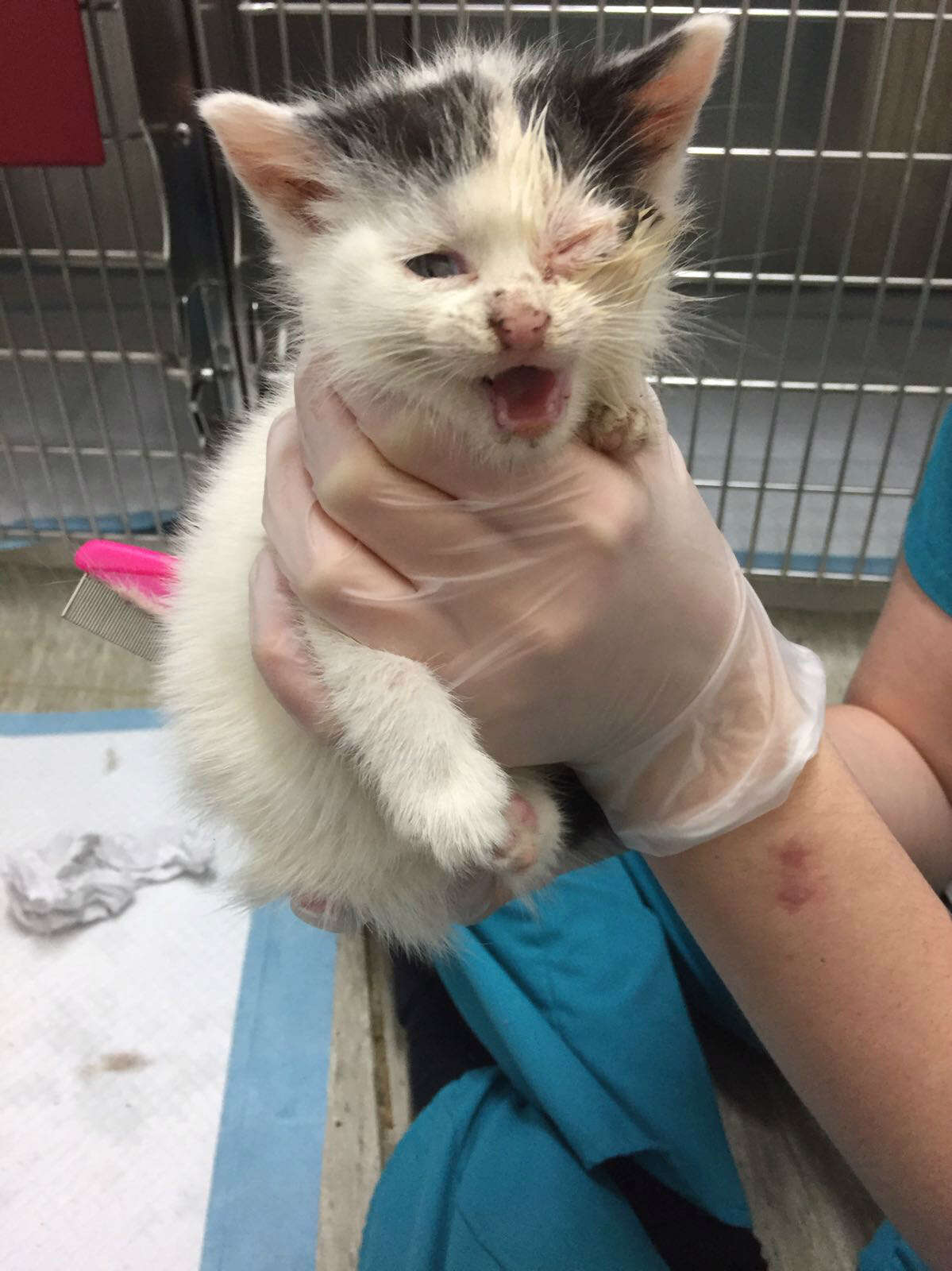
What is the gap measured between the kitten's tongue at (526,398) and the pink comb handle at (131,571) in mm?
658

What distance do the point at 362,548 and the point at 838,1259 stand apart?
3.70 ft

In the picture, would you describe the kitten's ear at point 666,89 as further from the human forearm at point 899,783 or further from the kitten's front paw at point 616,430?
the human forearm at point 899,783

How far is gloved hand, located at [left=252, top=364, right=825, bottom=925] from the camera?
2.65 feet

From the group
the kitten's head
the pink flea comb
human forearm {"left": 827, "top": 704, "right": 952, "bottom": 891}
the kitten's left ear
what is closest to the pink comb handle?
the pink flea comb

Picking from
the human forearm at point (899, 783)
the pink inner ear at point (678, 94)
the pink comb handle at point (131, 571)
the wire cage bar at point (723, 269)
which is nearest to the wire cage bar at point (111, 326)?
the wire cage bar at point (723, 269)

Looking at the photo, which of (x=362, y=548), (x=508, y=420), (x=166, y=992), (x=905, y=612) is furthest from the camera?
(x=166, y=992)

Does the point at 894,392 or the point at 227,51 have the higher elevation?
the point at 227,51

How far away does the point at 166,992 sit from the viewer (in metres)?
1.47

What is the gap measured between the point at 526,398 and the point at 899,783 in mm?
877

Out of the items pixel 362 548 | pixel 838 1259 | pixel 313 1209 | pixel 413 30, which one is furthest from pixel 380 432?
pixel 838 1259

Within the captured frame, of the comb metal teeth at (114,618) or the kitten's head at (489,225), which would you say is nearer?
the kitten's head at (489,225)

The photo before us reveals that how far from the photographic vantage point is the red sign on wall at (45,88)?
1215 millimetres

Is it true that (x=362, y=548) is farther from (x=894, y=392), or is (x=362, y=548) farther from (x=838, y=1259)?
(x=894, y=392)

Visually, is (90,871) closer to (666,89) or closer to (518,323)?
(518,323)
